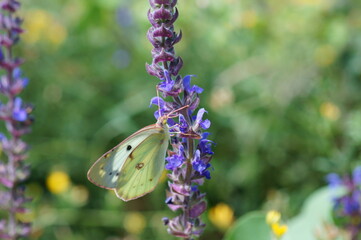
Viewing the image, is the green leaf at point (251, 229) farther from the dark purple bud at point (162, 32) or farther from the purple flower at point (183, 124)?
the dark purple bud at point (162, 32)

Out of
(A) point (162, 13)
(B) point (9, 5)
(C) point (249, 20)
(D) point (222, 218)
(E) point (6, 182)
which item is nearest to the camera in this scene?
(A) point (162, 13)

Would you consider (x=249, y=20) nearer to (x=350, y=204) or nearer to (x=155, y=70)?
(x=350, y=204)

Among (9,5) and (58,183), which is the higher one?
(9,5)

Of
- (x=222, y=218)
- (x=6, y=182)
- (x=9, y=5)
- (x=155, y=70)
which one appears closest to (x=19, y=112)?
(x=6, y=182)

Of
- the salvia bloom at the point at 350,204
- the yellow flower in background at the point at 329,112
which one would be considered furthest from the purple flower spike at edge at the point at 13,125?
the yellow flower in background at the point at 329,112

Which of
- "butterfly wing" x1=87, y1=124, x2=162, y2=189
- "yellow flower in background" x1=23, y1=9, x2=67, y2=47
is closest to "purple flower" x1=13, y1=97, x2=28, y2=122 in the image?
"butterfly wing" x1=87, y1=124, x2=162, y2=189

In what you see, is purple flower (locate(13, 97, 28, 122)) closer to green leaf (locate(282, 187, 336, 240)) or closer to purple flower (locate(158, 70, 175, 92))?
purple flower (locate(158, 70, 175, 92))
